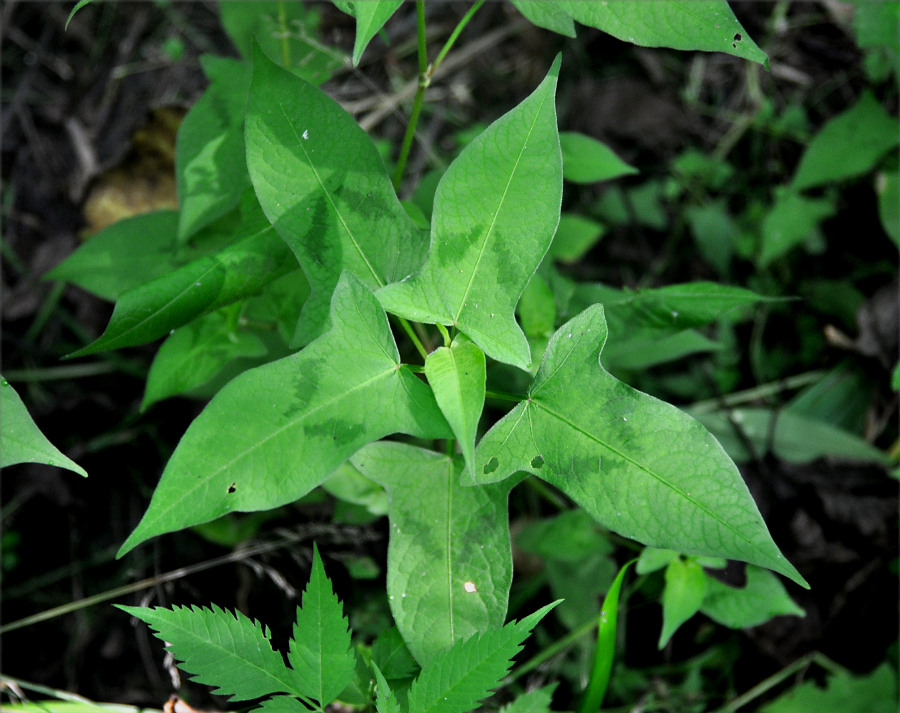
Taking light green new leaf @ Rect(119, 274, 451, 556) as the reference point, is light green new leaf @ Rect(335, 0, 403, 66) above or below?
above

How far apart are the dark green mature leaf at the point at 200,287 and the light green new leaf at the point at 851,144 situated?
208 cm

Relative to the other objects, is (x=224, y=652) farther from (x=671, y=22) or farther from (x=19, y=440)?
(x=671, y=22)

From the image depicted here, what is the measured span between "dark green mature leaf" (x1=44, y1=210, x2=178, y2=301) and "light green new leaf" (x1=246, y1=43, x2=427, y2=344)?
0.64m

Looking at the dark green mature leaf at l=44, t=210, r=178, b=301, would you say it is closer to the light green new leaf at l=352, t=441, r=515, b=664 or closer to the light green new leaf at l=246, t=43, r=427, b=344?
the light green new leaf at l=246, t=43, r=427, b=344

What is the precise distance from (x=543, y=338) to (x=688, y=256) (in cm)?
151

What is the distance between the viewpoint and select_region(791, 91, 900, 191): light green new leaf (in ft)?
8.16

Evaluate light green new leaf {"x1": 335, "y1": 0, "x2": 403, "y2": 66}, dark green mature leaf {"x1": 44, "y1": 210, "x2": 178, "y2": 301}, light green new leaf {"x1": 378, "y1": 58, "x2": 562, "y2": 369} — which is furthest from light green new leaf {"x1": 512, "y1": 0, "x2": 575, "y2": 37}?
dark green mature leaf {"x1": 44, "y1": 210, "x2": 178, "y2": 301}

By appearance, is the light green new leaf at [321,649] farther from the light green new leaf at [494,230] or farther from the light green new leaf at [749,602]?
the light green new leaf at [749,602]

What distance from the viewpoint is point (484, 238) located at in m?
1.22

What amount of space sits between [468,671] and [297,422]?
0.52m

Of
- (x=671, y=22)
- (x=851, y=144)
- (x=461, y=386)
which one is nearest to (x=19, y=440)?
(x=461, y=386)

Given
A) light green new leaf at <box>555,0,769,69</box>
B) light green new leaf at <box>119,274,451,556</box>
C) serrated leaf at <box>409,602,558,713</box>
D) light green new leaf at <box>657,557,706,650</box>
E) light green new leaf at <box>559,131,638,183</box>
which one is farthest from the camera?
light green new leaf at <box>559,131,638,183</box>

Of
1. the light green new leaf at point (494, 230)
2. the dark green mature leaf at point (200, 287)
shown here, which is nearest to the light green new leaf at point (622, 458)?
the light green new leaf at point (494, 230)

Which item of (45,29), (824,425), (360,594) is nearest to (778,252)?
(824,425)
